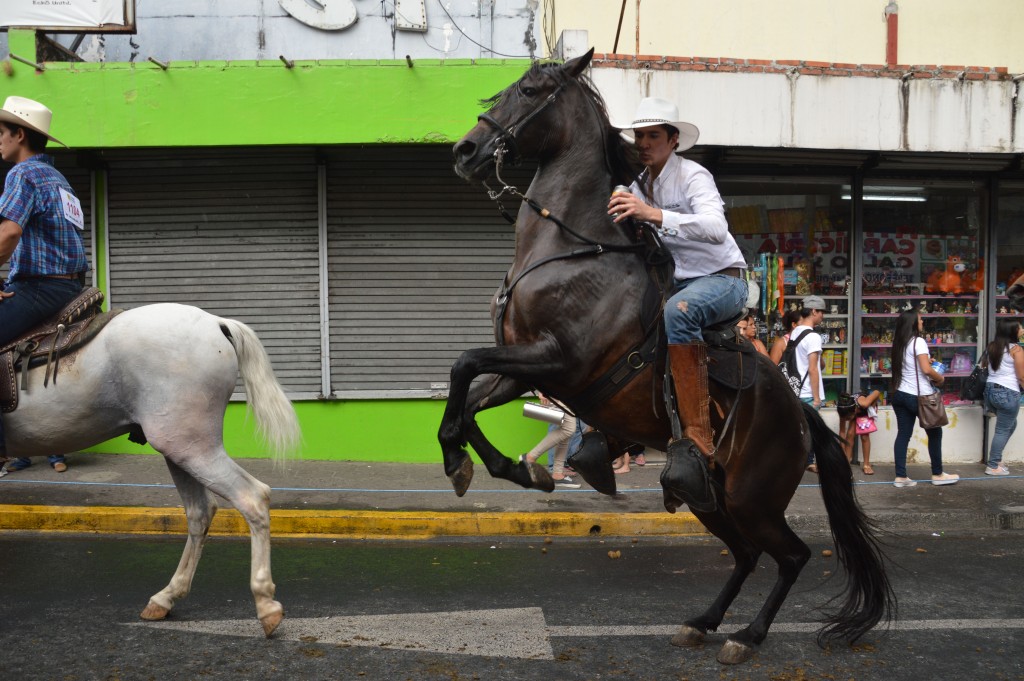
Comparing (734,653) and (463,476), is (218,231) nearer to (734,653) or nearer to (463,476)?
(463,476)

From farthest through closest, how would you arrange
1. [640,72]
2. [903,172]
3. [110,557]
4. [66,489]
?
[903,172], [640,72], [66,489], [110,557]

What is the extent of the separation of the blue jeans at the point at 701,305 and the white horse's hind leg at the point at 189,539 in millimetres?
2985

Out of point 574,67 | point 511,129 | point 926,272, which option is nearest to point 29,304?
point 511,129

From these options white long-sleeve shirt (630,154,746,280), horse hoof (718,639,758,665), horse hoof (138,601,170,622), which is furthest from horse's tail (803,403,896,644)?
horse hoof (138,601,170,622)

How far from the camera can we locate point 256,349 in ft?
18.3

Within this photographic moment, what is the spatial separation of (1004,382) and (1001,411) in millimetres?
323

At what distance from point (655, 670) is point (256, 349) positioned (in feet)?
9.59

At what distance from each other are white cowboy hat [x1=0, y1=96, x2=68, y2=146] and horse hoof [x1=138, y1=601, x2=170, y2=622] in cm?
273

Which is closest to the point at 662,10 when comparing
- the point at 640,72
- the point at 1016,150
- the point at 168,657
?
the point at 640,72

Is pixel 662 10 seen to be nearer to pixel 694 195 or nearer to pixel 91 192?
pixel 91 192

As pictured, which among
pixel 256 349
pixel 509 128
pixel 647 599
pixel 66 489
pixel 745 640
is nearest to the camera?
pixel 509 128

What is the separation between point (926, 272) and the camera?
11.6 metres

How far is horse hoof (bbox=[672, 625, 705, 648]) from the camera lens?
502 centimetres

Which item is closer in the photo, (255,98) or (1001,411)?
(255,98)
